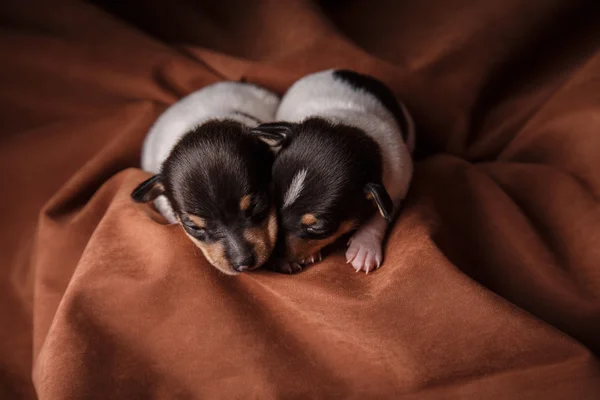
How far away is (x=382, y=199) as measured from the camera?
190cm

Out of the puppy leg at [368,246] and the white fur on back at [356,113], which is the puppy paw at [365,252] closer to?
the puppy leg at [368,246]

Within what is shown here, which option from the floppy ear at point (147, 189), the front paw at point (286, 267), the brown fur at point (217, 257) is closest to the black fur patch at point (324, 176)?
the front paw at point (286, 267)

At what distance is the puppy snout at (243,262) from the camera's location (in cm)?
185

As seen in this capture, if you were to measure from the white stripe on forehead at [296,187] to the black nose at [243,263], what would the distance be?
0.24 meters

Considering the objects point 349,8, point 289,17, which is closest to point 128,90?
point 289,17

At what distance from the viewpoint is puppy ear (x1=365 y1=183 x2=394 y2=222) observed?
189 centimetres

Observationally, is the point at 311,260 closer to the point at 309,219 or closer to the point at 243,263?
the point at 309,219

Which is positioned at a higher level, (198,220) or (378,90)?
(378,90)

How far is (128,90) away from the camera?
2.73 m

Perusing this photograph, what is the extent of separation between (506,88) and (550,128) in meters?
0.43

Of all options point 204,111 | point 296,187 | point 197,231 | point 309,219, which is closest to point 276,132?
point 296,187

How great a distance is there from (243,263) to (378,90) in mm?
1099

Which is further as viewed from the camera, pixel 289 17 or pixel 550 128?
pixel 289 17

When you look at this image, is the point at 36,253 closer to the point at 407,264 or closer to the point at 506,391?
the point at 407,264
